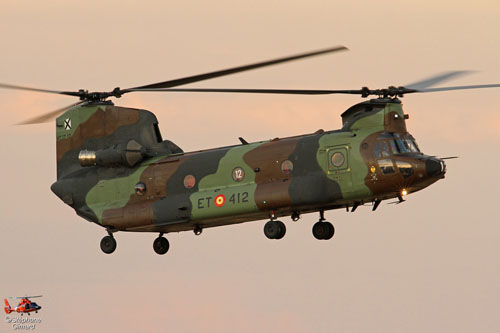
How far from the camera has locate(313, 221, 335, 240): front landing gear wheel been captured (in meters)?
56.1

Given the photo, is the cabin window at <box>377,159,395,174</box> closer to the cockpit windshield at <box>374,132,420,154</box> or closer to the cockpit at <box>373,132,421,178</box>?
the cockpit at <box>373,132,421,178</box>

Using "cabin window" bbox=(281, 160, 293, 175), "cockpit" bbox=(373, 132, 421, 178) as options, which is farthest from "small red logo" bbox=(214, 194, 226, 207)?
"cockpit" bbox=(373, 132, 421, 178)

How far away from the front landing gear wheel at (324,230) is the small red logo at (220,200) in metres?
3.78

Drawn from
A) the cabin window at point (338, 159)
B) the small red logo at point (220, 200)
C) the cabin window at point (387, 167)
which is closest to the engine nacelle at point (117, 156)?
the small red logo at point (220, 200)

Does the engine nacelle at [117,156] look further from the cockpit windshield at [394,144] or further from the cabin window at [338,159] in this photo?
the cockpit windshield at [394,144]

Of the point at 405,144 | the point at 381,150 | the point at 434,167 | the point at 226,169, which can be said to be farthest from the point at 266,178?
the point at 434,167

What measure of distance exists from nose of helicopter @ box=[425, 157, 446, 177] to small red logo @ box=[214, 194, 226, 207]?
321 inches

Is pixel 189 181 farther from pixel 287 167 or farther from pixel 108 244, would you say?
pixel 108 244

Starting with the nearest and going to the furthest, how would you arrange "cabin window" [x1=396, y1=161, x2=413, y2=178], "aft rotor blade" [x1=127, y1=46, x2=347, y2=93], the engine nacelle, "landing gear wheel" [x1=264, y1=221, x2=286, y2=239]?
"aft rotor blade" [x1=127, y1=46, x2=347, y2=93]
"cabin window" [x1=396, y1=161, x2=413, y2=178]
"landing gear wheel" [x1=264, y1=221, x2=286, y2=239]
the engine nacelle

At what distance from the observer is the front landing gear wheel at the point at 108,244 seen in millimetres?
60062

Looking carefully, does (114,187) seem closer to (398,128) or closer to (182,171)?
(182,171)

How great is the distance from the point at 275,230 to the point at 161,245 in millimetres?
7220

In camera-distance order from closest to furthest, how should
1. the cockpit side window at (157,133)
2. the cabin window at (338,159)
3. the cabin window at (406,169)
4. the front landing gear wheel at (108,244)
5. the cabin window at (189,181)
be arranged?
the cabin window at (406,169) < the cabin window at (338,159) < the cabin window at (189,181) < the front landing gear wheel at (108,244) < the cockpit side window at (157,133)

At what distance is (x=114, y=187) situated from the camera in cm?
5928
